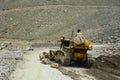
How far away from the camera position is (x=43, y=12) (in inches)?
2997

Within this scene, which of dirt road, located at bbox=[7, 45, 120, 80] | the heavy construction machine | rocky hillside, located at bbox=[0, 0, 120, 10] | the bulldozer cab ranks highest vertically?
rocky hillside, located at bbox=[0, 0, 120, 10]

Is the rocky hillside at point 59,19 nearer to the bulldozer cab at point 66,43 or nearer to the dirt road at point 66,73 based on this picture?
the bulldozer cab at point 66,43

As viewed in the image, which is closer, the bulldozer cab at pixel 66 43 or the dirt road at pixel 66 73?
the dirt road at pixel 66 73

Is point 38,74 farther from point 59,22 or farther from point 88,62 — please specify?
point 59,22

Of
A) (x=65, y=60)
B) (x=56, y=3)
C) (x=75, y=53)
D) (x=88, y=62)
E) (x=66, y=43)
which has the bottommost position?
(x=88, y=62)

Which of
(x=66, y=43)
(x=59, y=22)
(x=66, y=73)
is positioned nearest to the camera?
(x=66, y=73)

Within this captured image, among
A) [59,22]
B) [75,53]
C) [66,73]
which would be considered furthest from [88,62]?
[59,22]

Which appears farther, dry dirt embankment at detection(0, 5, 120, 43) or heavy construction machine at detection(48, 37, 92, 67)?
dry dirt embankment at detection(0, 5, 120, 43)

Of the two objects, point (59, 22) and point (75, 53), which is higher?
point (59, 22)

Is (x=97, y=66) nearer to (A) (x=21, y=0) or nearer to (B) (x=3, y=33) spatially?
(B) (x=3, y=33)

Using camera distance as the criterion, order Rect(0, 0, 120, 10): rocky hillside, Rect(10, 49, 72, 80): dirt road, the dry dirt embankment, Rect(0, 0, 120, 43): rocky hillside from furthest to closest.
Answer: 1. Rect(0, 0, 120, 10): rocky hillside
2. Rect(0, 0, 120, 43): rocky hillside
3. the dry dirt embankment
4. Rect(10, 49, 72, 80): dirt road

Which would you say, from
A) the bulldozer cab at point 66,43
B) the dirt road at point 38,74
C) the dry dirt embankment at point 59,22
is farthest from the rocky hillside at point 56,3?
the dirt road at point 38,74

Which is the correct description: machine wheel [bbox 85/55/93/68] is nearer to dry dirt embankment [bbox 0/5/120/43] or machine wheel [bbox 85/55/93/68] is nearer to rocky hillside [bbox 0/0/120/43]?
rocky hillside [bbox 0/0/120/43]

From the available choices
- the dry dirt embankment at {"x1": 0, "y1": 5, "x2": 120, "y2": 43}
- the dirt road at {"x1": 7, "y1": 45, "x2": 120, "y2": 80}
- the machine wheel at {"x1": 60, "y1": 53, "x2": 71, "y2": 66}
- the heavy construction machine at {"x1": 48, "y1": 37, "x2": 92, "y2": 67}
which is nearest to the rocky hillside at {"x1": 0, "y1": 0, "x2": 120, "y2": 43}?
the dry dirt embankment at {"x1": 0, "y1": 5, "x2": 120, "y2": 43}
